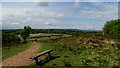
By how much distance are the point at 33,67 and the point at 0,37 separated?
23.6 meters

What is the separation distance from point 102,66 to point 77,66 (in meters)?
1.41

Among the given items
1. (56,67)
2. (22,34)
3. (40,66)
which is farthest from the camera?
(22,34)

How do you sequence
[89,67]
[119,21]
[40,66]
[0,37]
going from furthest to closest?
[119,21] < [0,37] < [40,66] < [89,67]

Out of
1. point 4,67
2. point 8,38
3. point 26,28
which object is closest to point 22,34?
point 26,28

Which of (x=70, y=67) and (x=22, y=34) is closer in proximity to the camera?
(x=70, y=67)

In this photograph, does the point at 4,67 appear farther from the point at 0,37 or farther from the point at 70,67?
the point at 0,37

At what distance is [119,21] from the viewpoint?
52.7 m

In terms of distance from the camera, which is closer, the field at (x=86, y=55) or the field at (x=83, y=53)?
the field at (x=86, y=55)

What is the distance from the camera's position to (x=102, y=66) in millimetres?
7469

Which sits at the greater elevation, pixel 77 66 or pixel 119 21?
pixel 119 21

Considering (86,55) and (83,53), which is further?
(83,53)

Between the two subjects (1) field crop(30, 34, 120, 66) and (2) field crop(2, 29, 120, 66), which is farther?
(2) field crop(2, 29, 120, 66)

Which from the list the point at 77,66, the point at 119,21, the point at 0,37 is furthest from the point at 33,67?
the point at 119,21

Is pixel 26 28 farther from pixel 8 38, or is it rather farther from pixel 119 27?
pixel 119 27
